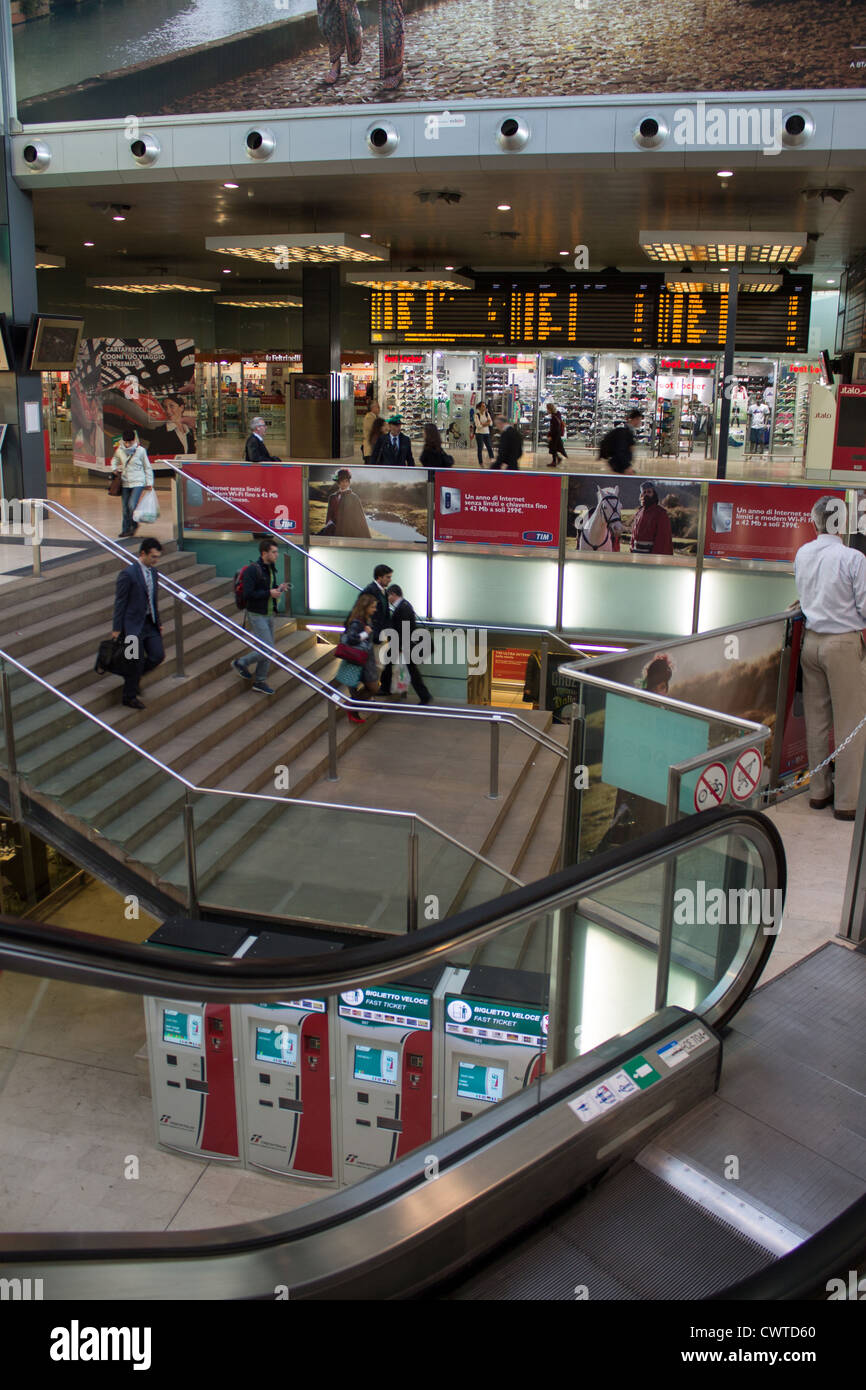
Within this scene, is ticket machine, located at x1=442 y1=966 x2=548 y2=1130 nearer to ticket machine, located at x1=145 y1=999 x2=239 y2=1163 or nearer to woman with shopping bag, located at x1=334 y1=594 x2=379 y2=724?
ticket machine, located at x1=145 y1=999 x2=239 y2=1163

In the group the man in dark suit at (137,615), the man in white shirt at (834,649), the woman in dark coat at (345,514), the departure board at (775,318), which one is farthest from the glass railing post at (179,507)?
the departure board at (775,318)

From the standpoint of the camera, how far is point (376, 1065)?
637 centimetres

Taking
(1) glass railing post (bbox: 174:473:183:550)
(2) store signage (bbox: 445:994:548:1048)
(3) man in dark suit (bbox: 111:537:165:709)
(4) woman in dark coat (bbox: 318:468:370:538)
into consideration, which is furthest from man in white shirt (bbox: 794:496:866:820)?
(1) glass railing post (bbox: 174:473:183:550)

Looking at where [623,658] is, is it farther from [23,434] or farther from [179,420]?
[179,420]

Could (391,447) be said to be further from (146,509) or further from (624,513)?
(624,513)

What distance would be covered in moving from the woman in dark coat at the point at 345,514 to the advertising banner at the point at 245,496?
1.16 ft

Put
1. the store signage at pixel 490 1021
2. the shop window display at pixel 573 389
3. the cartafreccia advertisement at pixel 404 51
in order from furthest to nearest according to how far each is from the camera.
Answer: the shop window display at pixel 573 389
the cartafreccia advertisement at pixel 404 51
the store signage at pixel 490 1021

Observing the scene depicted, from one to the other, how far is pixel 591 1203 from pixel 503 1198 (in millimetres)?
302

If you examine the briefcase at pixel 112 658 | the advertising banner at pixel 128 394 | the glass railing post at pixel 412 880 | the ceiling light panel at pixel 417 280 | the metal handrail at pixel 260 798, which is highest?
the ceiling light panel at pixel 417 280

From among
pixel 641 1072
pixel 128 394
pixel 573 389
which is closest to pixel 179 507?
pixel 128 394

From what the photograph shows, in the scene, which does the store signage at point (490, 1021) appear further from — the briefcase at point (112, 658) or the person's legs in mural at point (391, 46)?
the person's legs in mural at point (391, 46)

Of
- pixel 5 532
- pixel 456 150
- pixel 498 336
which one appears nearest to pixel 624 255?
pixel 498 336

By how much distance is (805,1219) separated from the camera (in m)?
2.61

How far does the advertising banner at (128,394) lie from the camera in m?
19.9
